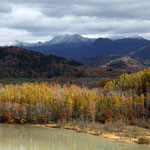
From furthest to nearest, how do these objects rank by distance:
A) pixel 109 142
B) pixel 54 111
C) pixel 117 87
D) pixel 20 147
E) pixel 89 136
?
pixel 117 87, pixel 54 111, pixel 89 136, pixel 109 142, pixel 20 147

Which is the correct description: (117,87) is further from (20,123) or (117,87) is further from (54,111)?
(20,123)

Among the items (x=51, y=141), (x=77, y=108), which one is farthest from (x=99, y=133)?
(x=77, y=108)

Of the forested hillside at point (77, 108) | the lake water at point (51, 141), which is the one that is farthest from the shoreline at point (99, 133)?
the forested hillside at point (77, 108)

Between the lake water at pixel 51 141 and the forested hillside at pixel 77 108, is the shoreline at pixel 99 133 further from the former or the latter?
the forested hillside at pixel 77 108

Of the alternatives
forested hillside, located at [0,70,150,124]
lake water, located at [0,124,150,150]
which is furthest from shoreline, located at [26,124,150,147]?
forested hillside, located at [0,70,150,124]

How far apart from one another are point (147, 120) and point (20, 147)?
1847 inches

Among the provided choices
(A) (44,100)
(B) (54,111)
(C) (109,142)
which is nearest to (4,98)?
(A) (44,100)

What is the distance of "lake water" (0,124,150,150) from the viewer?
196 ft

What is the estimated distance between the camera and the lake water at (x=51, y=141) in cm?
5972

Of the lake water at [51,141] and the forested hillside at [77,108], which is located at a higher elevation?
the forested hillside at [77,108]

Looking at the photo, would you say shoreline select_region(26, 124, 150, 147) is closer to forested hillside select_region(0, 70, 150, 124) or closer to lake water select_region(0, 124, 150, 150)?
lake water select_region(0, 124, 150, 150)

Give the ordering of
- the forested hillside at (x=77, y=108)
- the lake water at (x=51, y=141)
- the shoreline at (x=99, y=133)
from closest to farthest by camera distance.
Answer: the lake water at (x=51, y=141) → the shoreline at (x=99, y=133) → the forested hillside at (x=77, y=108)

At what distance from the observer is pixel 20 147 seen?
196 feet

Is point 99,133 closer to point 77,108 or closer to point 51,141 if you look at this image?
point 51,141
